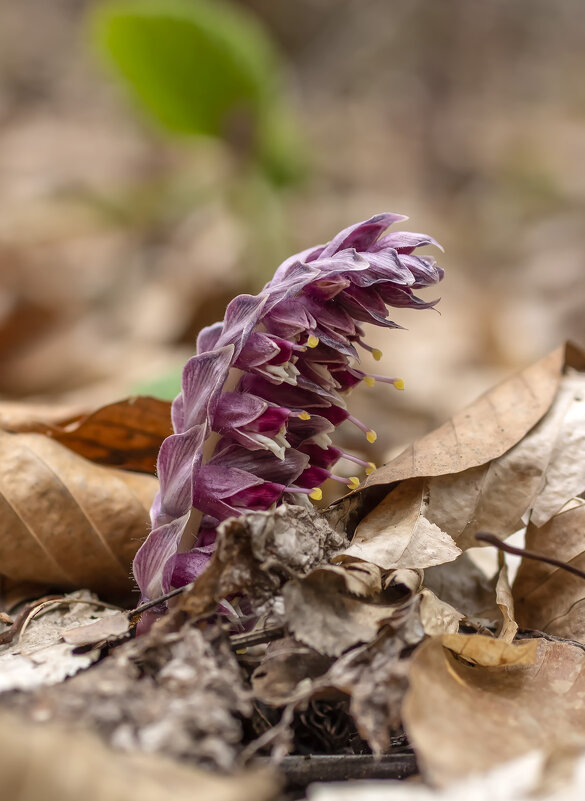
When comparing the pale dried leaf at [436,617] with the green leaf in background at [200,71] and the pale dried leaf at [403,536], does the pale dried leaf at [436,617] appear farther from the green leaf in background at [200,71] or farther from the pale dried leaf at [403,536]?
the green leaf in background at [200,71]

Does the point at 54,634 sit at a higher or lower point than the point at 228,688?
lower

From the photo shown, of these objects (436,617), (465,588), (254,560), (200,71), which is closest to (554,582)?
(465,588)

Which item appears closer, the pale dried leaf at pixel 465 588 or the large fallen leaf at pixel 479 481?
the large fallen leaf at pixel 479 481

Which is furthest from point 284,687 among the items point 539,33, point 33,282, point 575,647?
point 539,33

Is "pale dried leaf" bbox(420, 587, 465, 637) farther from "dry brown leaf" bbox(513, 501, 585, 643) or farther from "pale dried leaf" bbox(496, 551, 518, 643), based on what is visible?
"dry brown leaf" bbox(513, 501, 585, 643)

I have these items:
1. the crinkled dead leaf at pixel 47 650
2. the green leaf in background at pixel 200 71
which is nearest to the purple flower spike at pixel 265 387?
the crinkled dead leaf at pixel 47 650

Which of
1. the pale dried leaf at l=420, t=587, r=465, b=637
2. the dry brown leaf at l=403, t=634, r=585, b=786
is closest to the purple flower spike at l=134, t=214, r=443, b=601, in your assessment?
the pale dried leaf at l=420, t=587, r=465, b=637

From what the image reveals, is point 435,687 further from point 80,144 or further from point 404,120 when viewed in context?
point 404,120
